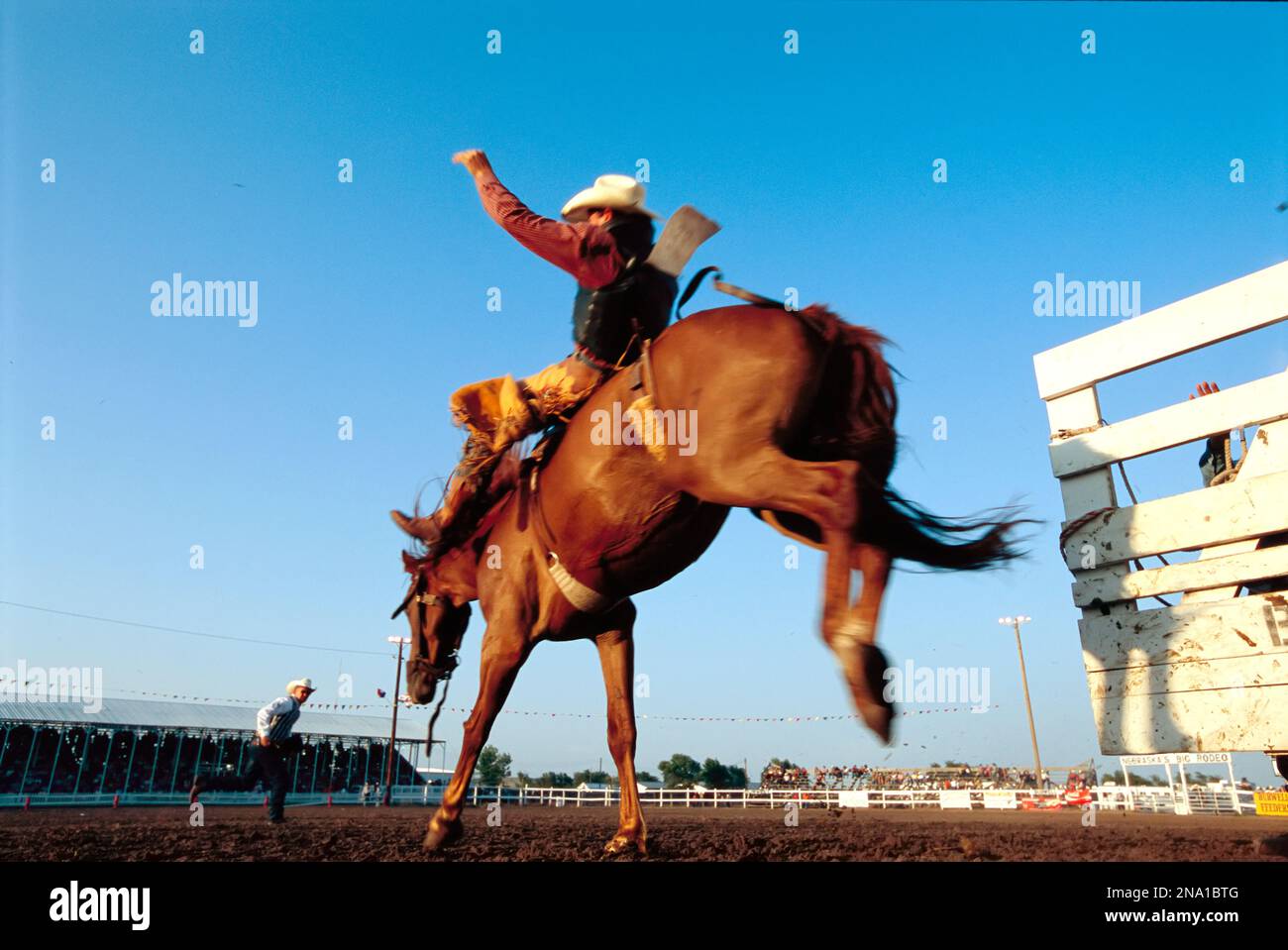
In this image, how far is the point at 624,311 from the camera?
462cm

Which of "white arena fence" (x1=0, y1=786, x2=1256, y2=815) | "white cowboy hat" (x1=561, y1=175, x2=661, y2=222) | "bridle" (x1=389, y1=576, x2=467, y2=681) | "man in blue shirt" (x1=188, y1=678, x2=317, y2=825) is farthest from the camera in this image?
"white arena fence" (x1=0, y1=786, x2=1256, y2=815)

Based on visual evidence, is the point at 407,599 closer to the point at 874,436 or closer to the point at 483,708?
the point at 483,708

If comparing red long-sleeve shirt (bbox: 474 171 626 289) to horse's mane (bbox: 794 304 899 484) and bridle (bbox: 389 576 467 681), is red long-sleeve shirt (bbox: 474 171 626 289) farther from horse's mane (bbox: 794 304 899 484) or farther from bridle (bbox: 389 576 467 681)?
bridle (bbox: 389 576 467 681)

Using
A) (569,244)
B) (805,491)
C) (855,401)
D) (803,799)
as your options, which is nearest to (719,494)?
(805,491)

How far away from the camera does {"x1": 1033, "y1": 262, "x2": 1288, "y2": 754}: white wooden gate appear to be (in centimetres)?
406

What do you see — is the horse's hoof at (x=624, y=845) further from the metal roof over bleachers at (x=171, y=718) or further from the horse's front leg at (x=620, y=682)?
the metal roof over bleachers at (x=171, y=718)

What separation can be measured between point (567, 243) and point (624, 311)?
1.63ft

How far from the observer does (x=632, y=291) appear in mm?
4621

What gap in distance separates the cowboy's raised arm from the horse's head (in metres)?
2.97

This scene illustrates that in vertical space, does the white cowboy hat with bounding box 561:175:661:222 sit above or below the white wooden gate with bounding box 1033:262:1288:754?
above

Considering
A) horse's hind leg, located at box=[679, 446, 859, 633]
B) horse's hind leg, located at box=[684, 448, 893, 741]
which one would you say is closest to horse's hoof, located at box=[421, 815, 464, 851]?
horse's hind leg, located at box=[679, 446, 859, 633]
